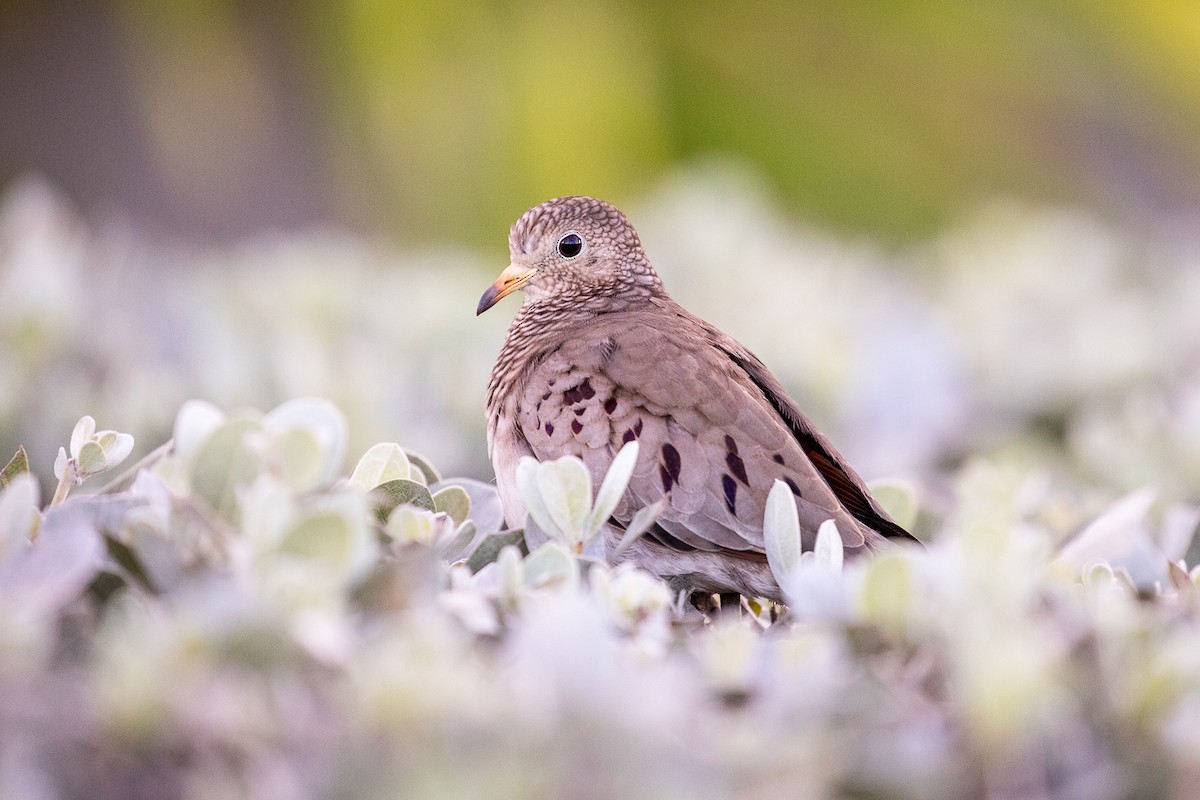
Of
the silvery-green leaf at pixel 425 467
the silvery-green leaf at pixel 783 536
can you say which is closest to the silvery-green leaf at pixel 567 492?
the silvery-green leaf at pixel 783 536

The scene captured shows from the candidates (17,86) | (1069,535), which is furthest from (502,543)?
(17,86)

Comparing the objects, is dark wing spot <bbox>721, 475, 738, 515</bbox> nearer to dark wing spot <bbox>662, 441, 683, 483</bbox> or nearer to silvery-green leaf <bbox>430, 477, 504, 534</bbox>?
dark wing spot <bbox>662, 441, 683, 483</bbox>

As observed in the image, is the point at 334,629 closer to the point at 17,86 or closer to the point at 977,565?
the point at 977,565

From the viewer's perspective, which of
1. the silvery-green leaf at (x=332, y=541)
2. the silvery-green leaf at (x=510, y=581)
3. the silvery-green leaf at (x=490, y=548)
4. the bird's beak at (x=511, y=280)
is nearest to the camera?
the silvery-green leaf at (x=332, y=541)

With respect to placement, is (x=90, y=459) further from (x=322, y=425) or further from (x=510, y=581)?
(x=510, y=581)

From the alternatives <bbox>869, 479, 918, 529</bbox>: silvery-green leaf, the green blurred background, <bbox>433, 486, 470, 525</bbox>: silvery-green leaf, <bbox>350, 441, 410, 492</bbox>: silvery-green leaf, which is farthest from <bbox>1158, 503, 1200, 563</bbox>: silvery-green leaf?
the green blurred background

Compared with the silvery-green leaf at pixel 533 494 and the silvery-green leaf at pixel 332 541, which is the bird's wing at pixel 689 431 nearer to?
the silvery-green leaf at pixel 533 494
